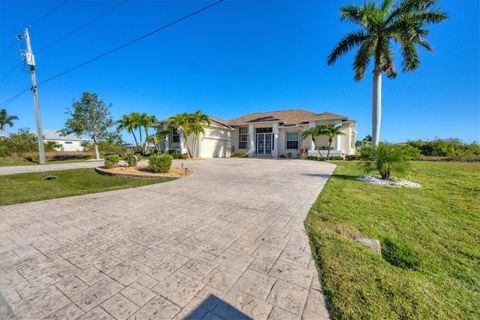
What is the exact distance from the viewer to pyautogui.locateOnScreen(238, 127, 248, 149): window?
23.5m

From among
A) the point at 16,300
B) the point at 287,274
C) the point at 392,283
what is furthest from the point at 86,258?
the point at 392,283

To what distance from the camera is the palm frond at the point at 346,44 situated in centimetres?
1323

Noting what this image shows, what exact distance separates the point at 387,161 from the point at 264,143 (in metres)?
15.3

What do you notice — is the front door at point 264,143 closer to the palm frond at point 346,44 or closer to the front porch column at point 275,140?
the front porch column at point 275,140

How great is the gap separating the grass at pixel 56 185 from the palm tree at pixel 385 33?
46.6ft

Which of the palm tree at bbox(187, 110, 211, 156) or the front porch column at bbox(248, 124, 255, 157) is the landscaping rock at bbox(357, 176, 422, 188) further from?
the front porch column at bbox(248, 124, 255, 157)

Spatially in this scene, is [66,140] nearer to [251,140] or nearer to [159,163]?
[251,140]

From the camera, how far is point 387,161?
7258 millimetres

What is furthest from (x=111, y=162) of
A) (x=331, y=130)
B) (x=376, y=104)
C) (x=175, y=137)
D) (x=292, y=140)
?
(x=376, y=104)

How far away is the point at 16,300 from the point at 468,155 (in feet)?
87.6

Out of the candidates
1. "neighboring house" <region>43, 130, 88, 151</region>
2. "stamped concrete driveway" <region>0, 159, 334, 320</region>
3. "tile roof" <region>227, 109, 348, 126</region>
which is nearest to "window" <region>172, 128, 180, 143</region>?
"tile roof" <region>227, 109, 348, 126</region>

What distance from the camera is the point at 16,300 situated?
198cm

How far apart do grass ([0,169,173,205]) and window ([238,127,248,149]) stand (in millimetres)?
15509

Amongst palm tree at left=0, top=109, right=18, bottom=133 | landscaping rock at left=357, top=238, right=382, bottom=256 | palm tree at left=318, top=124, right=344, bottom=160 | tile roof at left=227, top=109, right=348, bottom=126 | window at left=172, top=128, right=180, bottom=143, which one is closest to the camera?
landscaping rock at left=357, top=238, right=382, bottom=256
